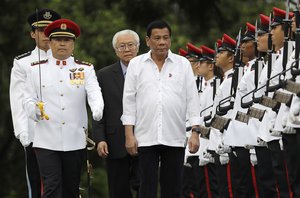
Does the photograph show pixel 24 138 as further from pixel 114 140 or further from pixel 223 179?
pixel 223 179

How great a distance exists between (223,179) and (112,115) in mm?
2043

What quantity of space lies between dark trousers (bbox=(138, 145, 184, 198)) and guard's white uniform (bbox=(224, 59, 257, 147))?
178cm

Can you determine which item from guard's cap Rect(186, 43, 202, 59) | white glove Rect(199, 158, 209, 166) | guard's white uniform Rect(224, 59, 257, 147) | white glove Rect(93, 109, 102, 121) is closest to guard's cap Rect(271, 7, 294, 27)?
guard's white uniform Rect(224, 59, 257, 147)

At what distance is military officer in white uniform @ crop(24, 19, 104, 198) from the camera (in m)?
14.3

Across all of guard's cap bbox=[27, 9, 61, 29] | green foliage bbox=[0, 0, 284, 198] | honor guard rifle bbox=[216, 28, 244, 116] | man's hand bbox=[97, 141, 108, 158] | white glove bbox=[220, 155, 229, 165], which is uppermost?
green foliage bbox=[0, 0, 284, 198]

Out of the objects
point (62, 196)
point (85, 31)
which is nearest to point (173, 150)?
point (62, 196)

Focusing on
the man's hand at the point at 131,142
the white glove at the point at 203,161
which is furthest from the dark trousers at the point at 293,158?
the white glove at the point at 203,161

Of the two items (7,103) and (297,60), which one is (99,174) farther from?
(297,60)

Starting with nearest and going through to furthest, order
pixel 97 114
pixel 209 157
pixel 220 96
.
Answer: pixel 97 114
pixel 220 96
pixel 209 157

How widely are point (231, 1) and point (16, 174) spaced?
24.1 ft

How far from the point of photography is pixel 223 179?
16.8 m

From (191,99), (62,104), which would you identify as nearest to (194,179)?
(62,104)

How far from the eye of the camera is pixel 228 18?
108ft

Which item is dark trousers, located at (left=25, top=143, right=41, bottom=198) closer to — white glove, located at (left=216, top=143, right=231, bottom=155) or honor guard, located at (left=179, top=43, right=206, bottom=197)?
white glove, located at (left=216, top=143, right=231, bottom=155)
